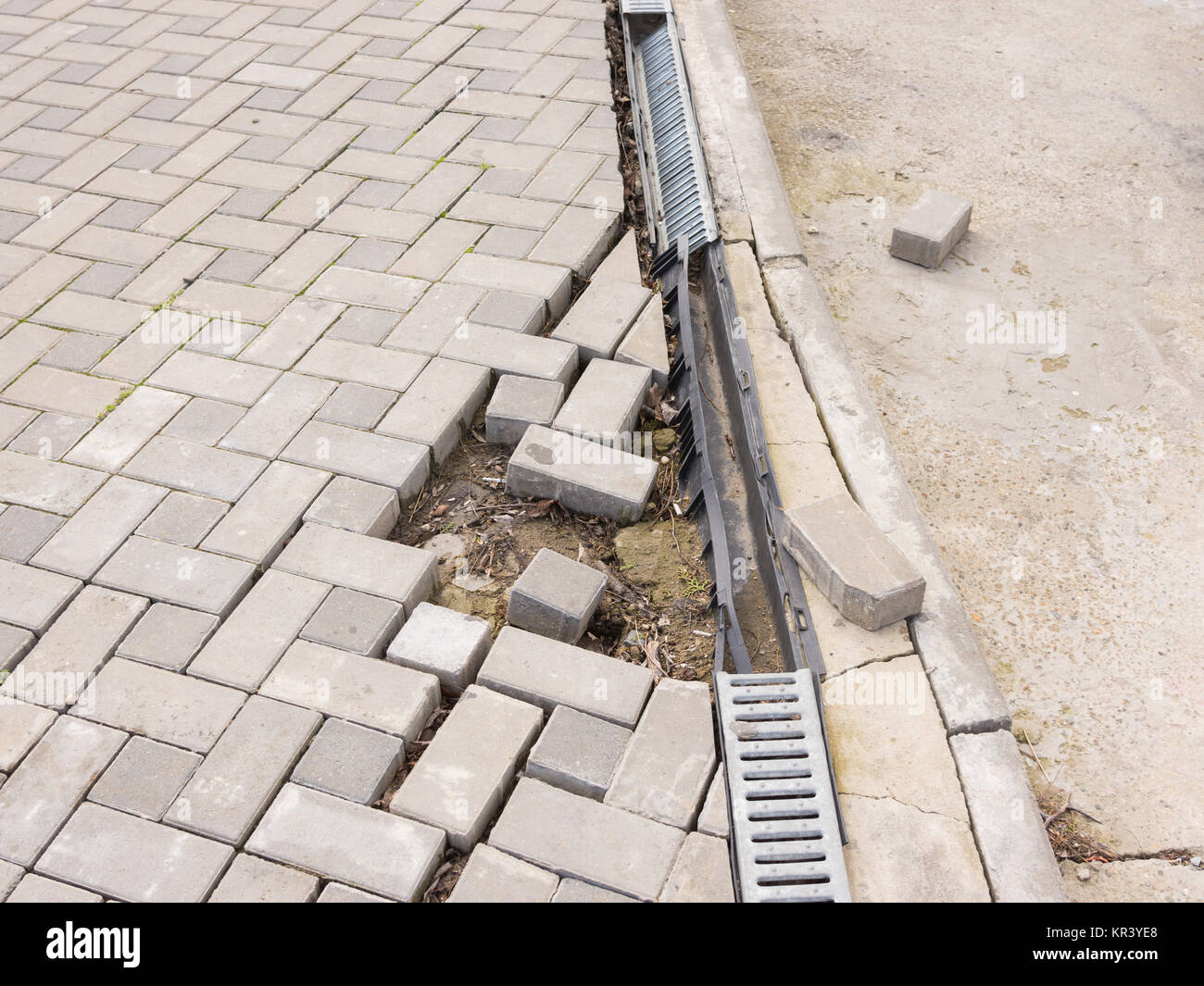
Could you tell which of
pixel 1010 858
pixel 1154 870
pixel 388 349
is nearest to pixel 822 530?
pixel 1010 858

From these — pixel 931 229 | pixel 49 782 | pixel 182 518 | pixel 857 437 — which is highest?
pixel 931 229

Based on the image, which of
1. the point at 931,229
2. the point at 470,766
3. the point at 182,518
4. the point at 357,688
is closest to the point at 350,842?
the point at 470,766

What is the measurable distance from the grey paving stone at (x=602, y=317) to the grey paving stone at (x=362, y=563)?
47.1 inches

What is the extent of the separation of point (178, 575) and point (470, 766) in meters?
1.20

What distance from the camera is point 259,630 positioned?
3.20 metres

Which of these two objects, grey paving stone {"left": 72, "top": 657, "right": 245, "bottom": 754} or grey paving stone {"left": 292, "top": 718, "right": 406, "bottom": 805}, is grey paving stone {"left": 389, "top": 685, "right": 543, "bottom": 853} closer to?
grey paving stone {"left": 292, "top": 718, "right": 406, "bottom": 805}

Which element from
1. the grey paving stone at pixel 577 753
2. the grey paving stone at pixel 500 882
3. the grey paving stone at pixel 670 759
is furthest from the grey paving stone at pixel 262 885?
the grey paving stone at pixel 670 759

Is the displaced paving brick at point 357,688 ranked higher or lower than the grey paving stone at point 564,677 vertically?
lower

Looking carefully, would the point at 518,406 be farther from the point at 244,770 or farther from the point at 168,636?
the point at 244,770

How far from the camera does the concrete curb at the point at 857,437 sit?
9.24 ft

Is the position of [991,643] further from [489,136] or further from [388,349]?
[489,136]

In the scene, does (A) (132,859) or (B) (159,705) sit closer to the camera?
(A) (132,859)

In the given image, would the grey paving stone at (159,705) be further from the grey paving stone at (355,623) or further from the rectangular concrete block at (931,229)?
the rectangular concrete block at (931,229)

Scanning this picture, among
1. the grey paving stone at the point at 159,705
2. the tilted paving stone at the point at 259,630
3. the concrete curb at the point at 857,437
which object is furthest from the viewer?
the tilted paving stone at the point at 259,630
